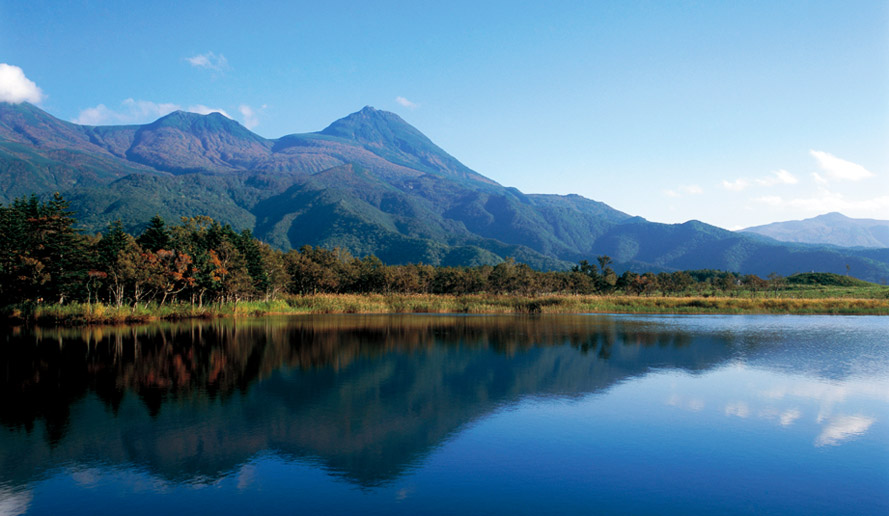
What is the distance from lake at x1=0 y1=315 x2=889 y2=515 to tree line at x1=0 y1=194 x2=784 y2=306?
17.9m

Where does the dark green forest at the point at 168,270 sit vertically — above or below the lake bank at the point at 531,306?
above

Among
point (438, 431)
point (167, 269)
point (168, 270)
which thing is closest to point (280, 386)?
point (438, 431)

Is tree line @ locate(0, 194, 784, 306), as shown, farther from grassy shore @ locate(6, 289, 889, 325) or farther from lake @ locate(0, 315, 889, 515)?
lake @ locate(0, 315, 889, 515)

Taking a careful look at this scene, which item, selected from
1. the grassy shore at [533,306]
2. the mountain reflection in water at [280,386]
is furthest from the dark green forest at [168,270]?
the mountain reflection in water at [280,386]

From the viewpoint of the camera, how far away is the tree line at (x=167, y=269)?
48406 mm

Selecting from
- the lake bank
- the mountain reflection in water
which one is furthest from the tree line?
the mountain reflection in water

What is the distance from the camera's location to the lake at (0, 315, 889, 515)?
1232cm

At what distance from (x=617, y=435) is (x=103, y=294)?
56.1 metres

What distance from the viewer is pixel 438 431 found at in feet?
57.1

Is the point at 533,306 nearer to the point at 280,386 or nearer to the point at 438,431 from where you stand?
the point at 280,386

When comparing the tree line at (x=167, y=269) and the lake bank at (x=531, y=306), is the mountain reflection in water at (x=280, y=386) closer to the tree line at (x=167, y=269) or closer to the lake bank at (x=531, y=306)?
the tree line at (x=167, y=269)

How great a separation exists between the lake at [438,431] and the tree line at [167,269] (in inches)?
706

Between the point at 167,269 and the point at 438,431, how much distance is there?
45909mm

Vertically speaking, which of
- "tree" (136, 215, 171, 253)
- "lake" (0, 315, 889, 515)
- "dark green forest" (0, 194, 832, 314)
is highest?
"tree" (136, 215, 171, 253)
